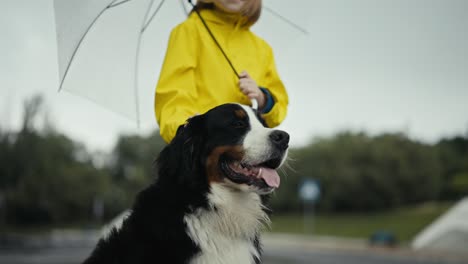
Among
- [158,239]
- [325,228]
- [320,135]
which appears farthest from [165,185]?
[320,135]

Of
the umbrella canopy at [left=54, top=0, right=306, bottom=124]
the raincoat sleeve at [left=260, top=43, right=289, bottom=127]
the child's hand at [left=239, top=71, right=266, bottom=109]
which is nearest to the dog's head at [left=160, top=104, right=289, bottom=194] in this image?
the child's hand at [left=239, top=71, right=266, bottom=109]

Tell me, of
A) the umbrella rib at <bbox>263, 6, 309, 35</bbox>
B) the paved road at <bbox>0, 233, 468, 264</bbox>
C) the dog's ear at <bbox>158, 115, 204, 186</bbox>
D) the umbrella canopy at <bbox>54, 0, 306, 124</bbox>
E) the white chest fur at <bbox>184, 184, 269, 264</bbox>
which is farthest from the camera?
the paved road at <bbox>0, 233, 468, 264</bbox>

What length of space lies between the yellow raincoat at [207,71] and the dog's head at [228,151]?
120 millimetres

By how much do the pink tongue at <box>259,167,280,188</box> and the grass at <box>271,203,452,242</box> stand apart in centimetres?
3006

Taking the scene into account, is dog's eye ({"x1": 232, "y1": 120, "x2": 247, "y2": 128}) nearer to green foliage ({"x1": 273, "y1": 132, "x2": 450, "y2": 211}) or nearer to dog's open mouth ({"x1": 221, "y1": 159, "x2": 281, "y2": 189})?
dog's open mouth ({"x1": 221, "y1": 159, "x2": 281, "y2": 189})

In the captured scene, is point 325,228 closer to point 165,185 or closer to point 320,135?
point 320,135

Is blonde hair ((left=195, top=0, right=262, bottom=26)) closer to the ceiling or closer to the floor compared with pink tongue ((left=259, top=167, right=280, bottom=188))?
closer to the ceiling

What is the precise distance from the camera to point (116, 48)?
11.1 feet

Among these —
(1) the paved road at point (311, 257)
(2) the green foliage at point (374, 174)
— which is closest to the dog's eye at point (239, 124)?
(1) the paved road at point (311, 257)

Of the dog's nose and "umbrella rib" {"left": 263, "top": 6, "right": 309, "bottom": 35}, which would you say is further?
"umbrella rib" {"left": 263, "top": 6, "right": 309, "bottom": 35}

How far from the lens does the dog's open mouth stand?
2.78 meters

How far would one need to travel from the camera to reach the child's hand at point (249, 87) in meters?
3.09

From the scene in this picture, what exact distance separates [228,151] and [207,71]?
2.01 ft

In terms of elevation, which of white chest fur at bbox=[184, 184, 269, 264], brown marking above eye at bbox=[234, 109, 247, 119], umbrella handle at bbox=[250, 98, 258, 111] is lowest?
white chest fur at bbox=[184, 184, 269, 264]
